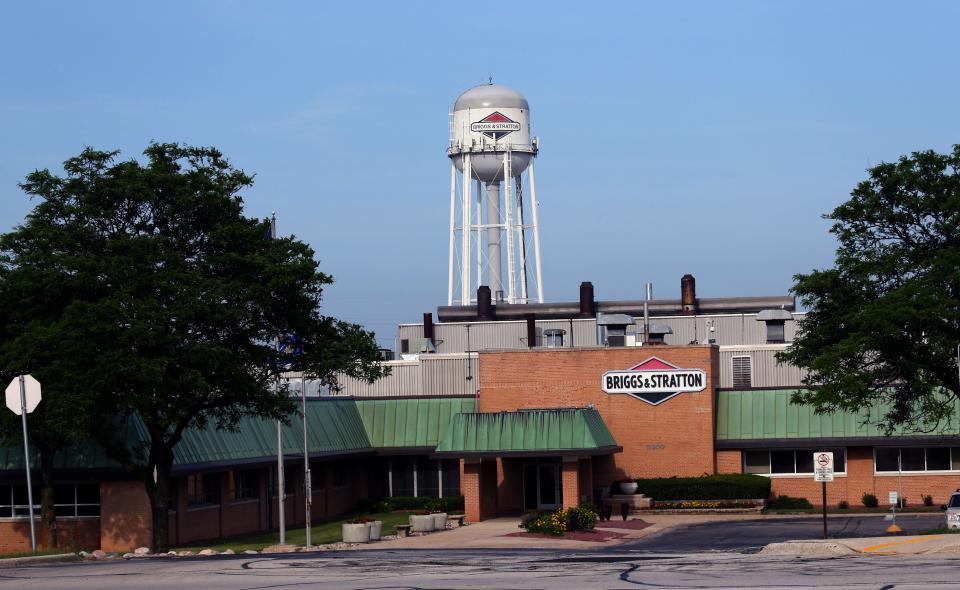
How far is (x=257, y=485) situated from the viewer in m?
54.3

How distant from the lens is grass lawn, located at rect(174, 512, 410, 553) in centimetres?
4509

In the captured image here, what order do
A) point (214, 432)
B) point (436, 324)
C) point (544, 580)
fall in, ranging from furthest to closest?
point (436, 324), point (214, 432), point (544, 580)

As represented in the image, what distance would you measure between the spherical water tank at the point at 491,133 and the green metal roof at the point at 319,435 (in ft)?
104

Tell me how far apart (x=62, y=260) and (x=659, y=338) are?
105ft

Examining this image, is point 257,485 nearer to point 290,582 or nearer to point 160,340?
point 160,340

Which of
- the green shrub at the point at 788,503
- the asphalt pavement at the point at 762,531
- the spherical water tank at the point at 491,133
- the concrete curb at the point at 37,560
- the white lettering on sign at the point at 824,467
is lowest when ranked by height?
the green shrub at the point at 788,503

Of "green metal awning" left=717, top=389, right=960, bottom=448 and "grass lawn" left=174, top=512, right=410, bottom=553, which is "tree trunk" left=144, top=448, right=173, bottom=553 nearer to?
"grass lawn" left=174, top=512, right=410, bottom=553

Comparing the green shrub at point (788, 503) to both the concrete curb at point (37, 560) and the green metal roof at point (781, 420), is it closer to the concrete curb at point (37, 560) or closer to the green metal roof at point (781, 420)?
the green metal roof at point (781, 420)

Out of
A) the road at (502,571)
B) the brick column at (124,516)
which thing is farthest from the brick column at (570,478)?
the road at (502,571)

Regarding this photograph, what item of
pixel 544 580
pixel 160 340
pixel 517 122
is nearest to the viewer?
pixel 544 580

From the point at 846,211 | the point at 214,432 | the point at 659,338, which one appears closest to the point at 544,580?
the point at 846,211

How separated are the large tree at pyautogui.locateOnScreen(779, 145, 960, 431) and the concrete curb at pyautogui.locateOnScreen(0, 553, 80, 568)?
20904 mm

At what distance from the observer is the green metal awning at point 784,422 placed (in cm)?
5794

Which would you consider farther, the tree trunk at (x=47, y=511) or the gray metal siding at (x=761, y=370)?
the gray metal siding at (x=761, y=370)
